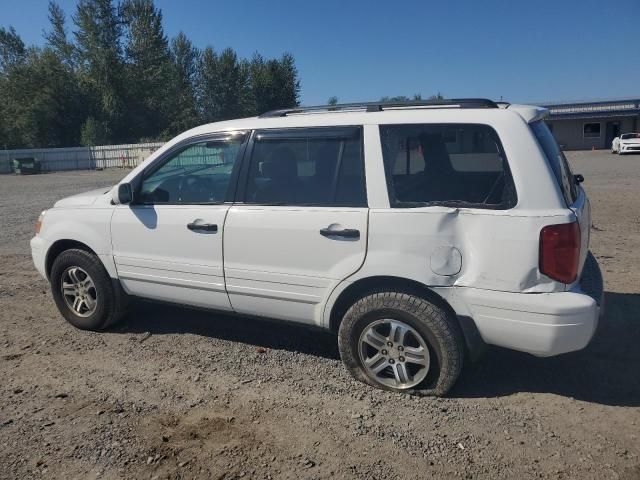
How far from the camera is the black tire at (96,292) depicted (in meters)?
4.77

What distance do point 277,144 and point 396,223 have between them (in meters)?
1.17

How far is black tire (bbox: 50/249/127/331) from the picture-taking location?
4773 millimetres

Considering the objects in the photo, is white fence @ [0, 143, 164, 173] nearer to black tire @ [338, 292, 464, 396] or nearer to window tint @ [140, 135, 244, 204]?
window tint @ [140, 135, 244, 204]

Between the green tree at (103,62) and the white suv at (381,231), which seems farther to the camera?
the green tree at (103,62)

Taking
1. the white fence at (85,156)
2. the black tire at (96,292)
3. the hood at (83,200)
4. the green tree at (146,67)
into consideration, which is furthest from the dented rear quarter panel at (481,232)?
the green tree at (146,67)

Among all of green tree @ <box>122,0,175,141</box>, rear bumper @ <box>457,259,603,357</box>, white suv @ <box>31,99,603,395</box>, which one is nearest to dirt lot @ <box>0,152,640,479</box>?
white suv @ <box>31,99,603,395</box>

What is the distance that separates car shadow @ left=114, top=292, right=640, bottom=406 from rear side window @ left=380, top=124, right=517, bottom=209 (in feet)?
4.40

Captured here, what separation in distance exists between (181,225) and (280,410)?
166 cm

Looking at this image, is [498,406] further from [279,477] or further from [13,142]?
[13,142]

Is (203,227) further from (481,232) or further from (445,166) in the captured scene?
(481,232)

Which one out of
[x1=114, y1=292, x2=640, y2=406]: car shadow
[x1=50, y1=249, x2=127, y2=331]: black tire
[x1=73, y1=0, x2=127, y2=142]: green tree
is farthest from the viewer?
[x1=73, y1=0, x2=127, y2=142]: green tree

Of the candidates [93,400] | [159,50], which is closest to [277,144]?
[93,400]

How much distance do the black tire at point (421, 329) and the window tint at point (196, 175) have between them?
4.71ft

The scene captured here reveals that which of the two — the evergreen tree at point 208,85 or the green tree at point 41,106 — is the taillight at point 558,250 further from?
the evergreen tree at point 208,85
